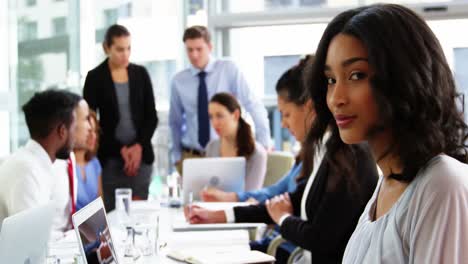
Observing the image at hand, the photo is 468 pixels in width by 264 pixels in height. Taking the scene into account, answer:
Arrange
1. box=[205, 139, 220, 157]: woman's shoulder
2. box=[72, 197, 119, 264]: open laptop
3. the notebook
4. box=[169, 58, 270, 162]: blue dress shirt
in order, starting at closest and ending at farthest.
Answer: box=[72, 197, 119, 264]: open laptop → the notebook → box=[205, 139, 220, 157]: woman's shoulder → box=[169, 58, 270, 162]: blue dress shirt

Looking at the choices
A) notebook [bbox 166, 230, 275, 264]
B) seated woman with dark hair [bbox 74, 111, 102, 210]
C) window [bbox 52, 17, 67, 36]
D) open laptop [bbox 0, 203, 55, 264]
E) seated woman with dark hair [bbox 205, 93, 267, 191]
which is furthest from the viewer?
window [bbox 52, 17, 67, 36]

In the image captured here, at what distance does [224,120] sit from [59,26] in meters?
1.81

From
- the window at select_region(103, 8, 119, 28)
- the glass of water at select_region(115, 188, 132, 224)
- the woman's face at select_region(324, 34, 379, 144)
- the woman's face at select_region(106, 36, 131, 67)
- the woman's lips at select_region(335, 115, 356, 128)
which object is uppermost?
the window at select_region(103, 8, 119, 28)

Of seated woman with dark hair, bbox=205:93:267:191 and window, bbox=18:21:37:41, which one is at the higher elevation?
window, bbox=18:21:37:41

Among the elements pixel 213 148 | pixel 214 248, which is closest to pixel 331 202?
pixel 214 248

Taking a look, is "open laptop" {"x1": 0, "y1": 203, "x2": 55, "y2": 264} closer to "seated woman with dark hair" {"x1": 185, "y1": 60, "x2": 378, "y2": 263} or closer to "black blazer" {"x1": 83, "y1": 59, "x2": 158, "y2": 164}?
"seated woman with dark hair" {"x1": 185, "y1": 60, "x2": 378, "y2": 263}

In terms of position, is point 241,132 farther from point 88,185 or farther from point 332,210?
point 332,210

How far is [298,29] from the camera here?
6043mm

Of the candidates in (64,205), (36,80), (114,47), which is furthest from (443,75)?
(36,80)

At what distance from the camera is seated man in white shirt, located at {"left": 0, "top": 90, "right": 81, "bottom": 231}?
9.02 ft

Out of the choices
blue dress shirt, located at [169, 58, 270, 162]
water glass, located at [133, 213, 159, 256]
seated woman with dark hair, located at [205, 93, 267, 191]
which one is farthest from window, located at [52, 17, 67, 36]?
water glass, located at [133, 213, 159, 256]

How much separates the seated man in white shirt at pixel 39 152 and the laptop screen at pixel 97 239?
72 cm

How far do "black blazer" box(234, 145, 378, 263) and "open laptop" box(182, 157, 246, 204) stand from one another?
1.01m

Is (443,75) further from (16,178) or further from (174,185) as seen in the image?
(174,185)
